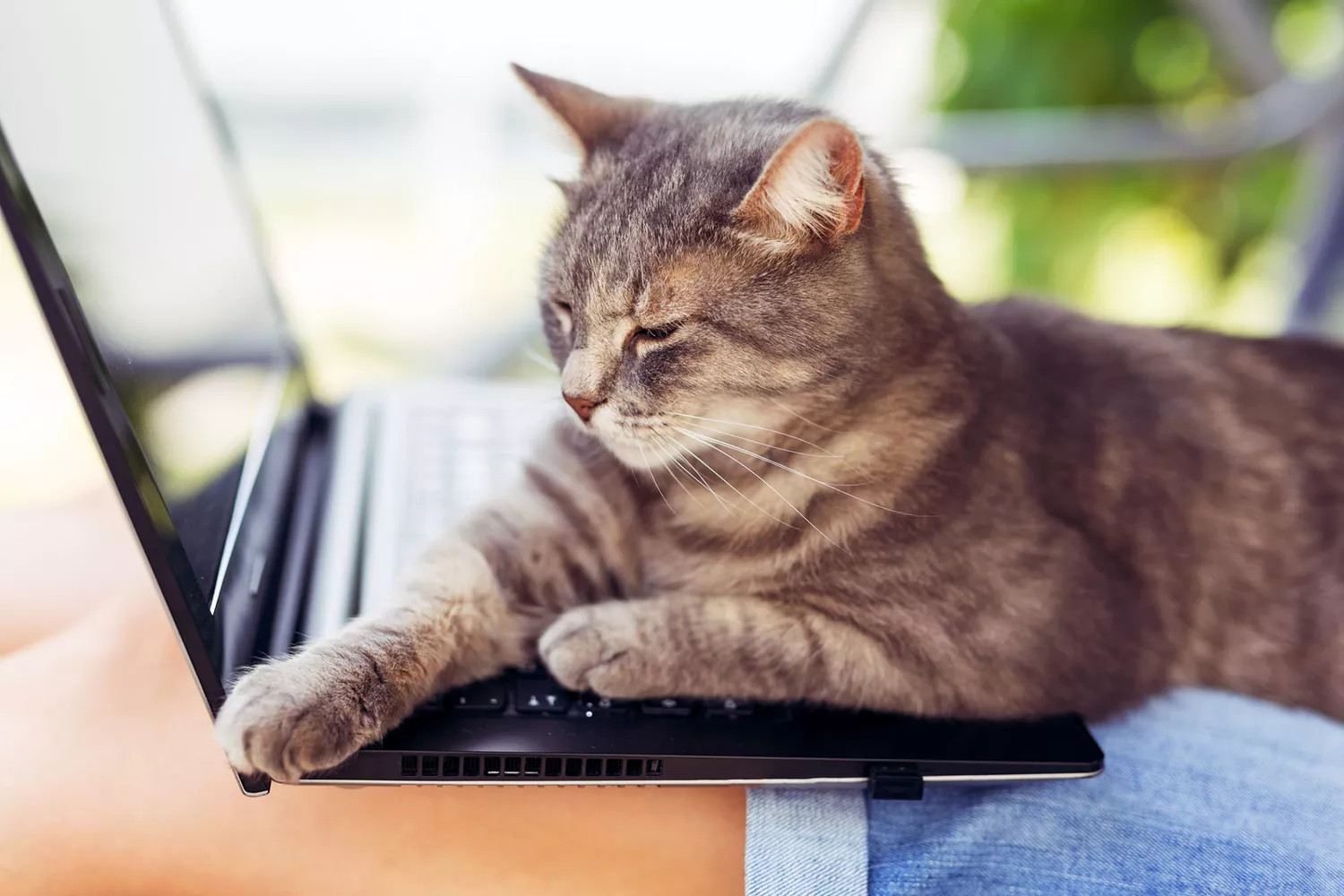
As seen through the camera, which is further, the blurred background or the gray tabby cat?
the blurred background

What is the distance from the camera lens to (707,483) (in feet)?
3.20

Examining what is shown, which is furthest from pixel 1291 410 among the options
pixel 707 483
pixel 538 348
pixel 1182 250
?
pixel 1182 250

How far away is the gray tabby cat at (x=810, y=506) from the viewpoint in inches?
33.3

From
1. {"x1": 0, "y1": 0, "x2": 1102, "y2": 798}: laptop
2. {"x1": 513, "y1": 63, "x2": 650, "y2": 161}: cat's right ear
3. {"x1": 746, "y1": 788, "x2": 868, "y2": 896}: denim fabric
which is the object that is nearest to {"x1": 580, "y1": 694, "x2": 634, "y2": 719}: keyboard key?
{"x1": 0, "y1": 0, "x2": 1102, "y2": 798}: laptop

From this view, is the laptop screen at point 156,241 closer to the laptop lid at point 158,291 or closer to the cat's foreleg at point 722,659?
the laptop lid at point 158,291

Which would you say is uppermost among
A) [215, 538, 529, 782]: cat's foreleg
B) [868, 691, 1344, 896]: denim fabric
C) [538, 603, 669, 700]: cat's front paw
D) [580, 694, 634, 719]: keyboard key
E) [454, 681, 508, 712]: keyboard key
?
[215, 538, 529, 782]: cat's foreleg

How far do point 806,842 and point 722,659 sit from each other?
159mm

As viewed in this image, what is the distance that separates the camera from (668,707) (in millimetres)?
839

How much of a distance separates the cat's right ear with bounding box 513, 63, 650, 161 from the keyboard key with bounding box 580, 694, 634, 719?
0.51m

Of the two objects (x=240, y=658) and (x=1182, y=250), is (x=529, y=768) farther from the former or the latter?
(x=1182, y=250)

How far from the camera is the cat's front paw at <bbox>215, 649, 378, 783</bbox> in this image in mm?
720

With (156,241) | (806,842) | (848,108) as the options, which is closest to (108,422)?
(156,241)

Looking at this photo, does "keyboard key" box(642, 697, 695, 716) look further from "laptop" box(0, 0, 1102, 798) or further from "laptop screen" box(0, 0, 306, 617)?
"laptop screen" box(0, 0, 306, 617)

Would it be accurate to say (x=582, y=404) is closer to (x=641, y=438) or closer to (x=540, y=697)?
(x=641, y=438)
